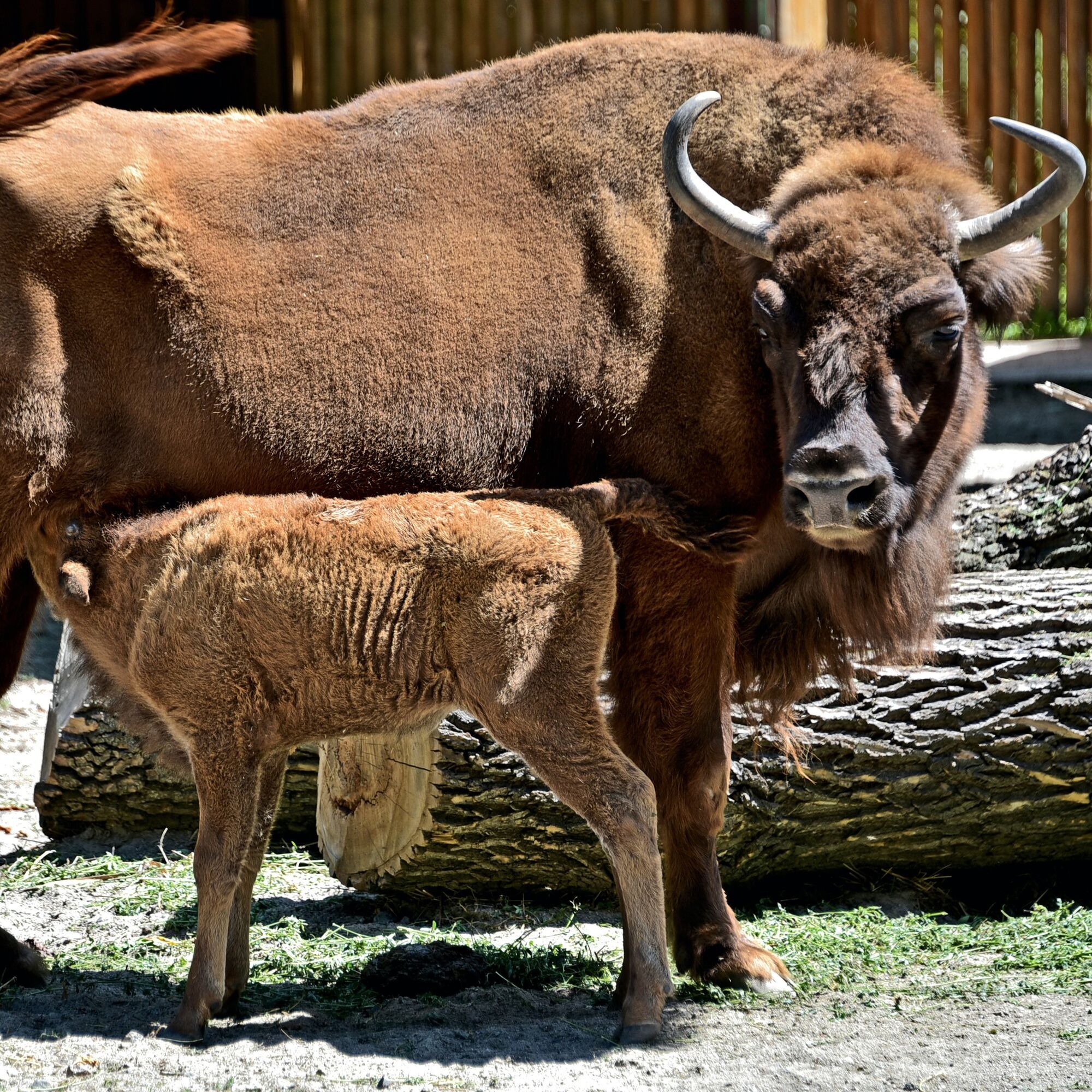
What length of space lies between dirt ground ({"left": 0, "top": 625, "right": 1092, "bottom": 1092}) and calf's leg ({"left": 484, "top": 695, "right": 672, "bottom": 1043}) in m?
0.20

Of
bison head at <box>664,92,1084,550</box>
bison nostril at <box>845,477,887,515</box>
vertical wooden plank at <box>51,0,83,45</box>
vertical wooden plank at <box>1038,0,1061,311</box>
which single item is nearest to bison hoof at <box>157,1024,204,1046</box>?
bison head at <box>664,92,1084,550</box>

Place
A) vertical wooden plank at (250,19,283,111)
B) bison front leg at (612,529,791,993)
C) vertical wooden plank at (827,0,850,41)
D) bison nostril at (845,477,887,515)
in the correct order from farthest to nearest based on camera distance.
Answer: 1. vertical wooden plank at (250,19,283,111)
2. vertical wooden plank at (827,0,850,41)
3. bison front leg at (612,529,791,993)
4. bison nostril at (845,477,887,515)

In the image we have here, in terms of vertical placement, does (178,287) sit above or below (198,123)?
below

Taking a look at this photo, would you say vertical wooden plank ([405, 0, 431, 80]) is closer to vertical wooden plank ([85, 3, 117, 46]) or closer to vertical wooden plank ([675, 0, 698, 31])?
vertical wooden plank ([675, 0, 698, 31])

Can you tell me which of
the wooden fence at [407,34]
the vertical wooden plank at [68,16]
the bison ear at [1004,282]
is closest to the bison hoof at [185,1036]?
the bison ear at [1004,282]

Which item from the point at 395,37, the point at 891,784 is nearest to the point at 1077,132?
the point at 395,37

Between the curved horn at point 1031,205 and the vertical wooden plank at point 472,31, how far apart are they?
6.71 m

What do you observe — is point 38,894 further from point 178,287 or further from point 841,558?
point 841,558

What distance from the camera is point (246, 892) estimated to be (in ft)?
13.6

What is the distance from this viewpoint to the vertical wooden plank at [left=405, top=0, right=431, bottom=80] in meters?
10.2

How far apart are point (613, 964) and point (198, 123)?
9.87 ft

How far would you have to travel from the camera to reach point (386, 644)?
386cm

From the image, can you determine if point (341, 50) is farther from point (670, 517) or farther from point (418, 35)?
point (670, 517)

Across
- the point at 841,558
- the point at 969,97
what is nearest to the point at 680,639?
the point at 841,558
